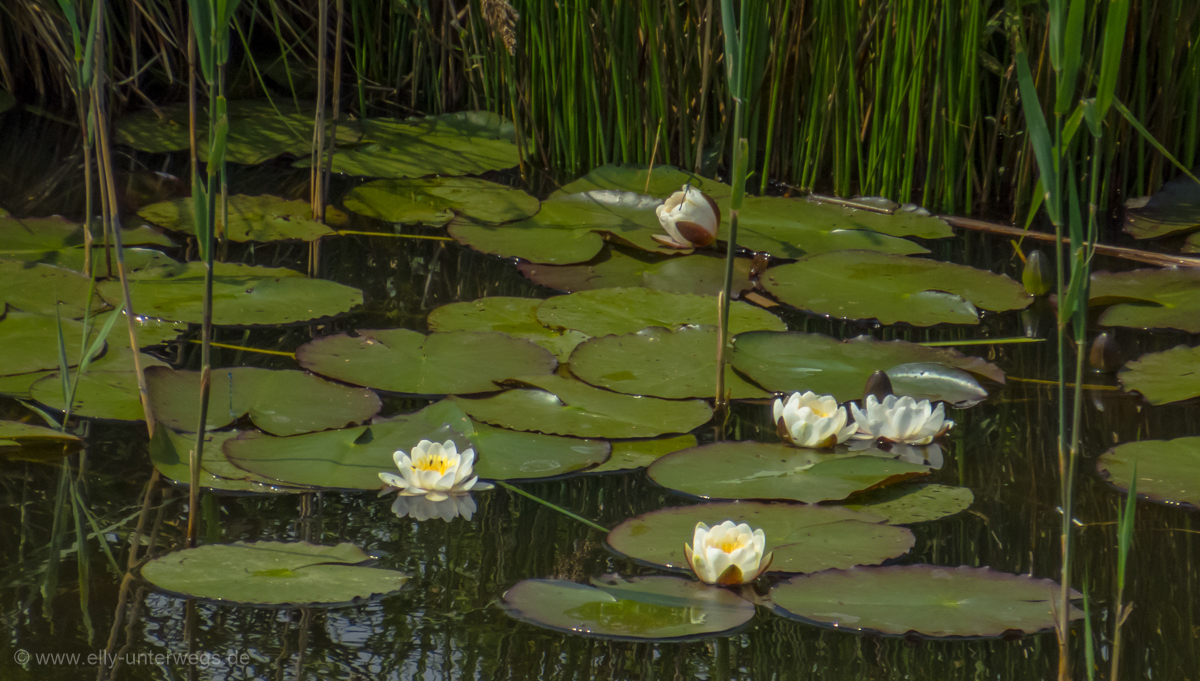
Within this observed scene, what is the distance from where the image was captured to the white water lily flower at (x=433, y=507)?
1.52 m

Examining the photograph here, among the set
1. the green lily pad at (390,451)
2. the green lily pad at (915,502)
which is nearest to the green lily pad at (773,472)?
the green lily pad at (915,502)

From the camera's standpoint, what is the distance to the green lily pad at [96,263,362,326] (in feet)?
7.03

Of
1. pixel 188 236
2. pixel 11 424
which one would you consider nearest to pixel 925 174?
pixel 188 236

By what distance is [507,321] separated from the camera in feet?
7.14

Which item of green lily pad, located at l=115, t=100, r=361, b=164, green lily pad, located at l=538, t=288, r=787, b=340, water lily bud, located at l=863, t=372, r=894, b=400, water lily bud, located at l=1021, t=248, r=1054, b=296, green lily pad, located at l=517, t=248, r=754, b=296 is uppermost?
green lily pad, located at l=115, t=100, r=361, b=164

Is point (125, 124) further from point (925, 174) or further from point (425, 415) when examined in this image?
point (925, 174)

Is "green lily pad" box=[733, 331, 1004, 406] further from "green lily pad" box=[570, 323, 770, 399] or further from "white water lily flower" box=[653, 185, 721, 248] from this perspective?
"white water lily flower" box=[653, 185, 721, 248]

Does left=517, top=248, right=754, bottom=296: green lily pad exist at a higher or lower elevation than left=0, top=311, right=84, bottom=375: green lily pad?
higher

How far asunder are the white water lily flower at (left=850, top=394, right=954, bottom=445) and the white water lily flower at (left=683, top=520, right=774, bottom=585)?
0.48 metres

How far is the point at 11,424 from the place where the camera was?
166 cm

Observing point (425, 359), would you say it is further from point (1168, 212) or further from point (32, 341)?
point (1168, 212)

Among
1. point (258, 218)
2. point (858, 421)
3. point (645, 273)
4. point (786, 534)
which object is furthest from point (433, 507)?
point (258, 218)

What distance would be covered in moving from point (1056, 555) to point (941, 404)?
1.17 feet

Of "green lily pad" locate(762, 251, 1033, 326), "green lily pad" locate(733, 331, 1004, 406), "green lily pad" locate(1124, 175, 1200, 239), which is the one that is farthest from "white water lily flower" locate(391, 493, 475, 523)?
"green lily pad" locate(1124, 175, 1200, 239)
